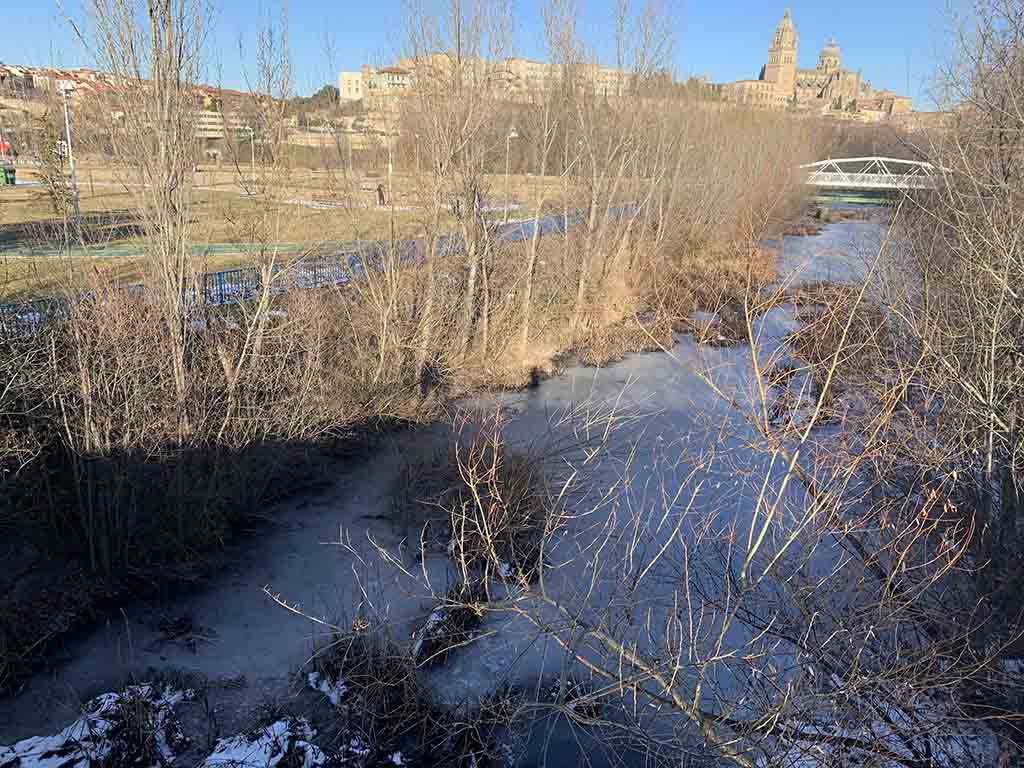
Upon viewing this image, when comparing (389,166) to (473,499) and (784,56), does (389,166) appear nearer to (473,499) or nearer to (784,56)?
(473,499)

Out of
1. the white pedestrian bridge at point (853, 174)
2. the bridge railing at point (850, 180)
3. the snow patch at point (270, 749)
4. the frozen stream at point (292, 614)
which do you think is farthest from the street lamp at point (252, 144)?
the bridge railing at point (850, 180)

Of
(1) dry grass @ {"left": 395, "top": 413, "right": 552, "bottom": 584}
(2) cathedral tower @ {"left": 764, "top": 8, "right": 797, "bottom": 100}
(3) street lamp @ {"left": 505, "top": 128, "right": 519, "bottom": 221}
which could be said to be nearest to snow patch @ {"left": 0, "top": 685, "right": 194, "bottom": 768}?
(1) dry grass @ {"left": 395, "top": 413, "right": 552, "bottom": 584}

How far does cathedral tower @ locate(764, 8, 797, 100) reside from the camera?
11406cm

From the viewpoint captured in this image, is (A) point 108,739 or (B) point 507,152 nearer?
(A) point 108,739

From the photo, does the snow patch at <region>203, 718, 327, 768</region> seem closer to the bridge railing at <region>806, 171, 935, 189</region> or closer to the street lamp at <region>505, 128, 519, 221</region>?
the street lamp at <region>505, 128, 519, 221</region>

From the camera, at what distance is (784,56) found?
383 ft

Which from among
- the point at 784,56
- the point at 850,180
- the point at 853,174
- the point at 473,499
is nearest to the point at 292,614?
the point at 473,499

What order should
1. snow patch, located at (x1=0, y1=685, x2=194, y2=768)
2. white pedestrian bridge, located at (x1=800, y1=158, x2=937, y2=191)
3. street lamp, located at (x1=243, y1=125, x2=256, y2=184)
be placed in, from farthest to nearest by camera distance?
white pedestrian bridge, located at (x1=800, y1=158, x2=937, y2=191), street lamp, located at (x1=243, y1=125, x2=256, y2=184), snow patch, located at (x1=0, y1=685, x2=194, y2=768)

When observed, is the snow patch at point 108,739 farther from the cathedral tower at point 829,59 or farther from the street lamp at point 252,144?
the cathedral tower at point 829,59

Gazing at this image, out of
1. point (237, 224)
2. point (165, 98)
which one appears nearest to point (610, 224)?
point (237, 224)

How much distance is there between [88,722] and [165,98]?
565cm

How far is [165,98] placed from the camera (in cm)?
730

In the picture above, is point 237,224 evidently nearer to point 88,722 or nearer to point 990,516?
point 88,722

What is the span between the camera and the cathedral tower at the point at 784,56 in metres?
114
